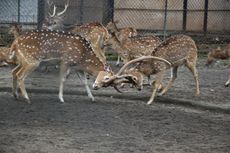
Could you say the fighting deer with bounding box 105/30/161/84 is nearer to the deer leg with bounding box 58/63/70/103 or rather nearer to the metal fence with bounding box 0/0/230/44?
the deer leg with bounding box 58/63/70/103

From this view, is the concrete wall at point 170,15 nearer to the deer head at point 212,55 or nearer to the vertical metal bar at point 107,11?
the vertical metal bar at point 107,11

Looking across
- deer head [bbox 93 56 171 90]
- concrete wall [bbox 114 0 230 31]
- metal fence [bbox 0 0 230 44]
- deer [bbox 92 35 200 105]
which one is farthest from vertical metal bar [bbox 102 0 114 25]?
deer head [bbox 93 56 171 90]

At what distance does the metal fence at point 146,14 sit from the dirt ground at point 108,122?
16.4ft

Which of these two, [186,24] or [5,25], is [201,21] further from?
[5,25]

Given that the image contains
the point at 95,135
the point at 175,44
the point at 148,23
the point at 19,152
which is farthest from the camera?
the point at 148,23

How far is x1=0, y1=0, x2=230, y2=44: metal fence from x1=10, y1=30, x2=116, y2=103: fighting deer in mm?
5938

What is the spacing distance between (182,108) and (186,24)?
8381 millimetres

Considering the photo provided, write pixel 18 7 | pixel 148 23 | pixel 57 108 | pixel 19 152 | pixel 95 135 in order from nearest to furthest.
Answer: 1. pixel 19 152
2. pixel 95 135
3. pixel 57 108
4. pixel 18 7
5. pixel 148 23

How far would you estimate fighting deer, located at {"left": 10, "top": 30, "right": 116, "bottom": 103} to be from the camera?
1018 centimetres

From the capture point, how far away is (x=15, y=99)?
10.2m

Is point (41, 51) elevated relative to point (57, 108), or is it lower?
elevated

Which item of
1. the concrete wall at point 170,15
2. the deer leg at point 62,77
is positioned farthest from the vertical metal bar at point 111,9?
the deer leg at point 62,77

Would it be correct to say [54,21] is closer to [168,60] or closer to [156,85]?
[168,60]

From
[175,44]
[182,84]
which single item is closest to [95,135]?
[175,44]
